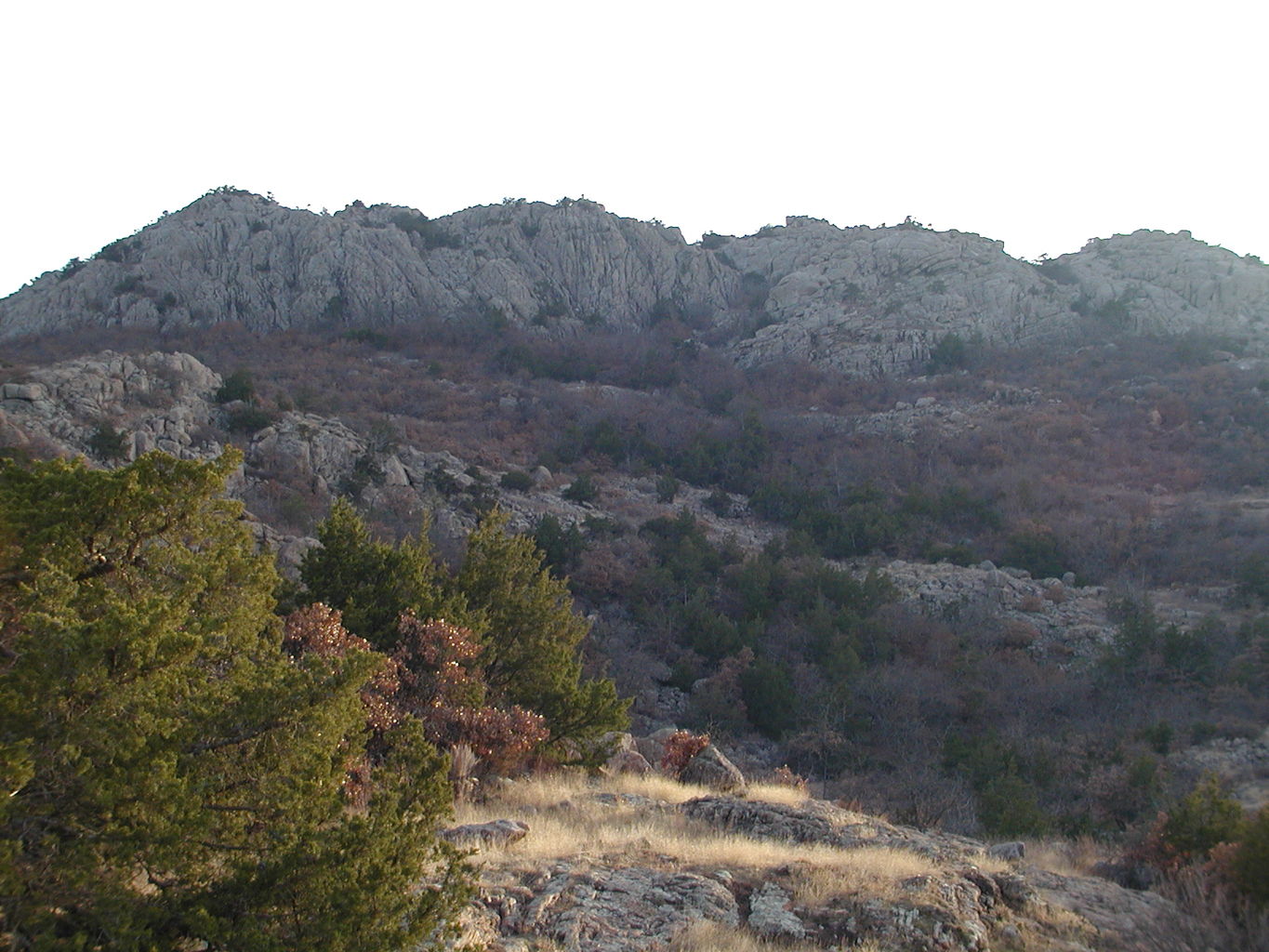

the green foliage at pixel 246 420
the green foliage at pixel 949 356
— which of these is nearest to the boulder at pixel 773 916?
the green foliage at pixel 246 420

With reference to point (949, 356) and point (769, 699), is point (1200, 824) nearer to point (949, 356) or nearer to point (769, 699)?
point (769, 699)

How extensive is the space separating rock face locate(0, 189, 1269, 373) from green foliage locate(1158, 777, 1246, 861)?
3571 cm

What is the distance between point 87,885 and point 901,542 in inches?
1034

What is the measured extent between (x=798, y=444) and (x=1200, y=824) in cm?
2806

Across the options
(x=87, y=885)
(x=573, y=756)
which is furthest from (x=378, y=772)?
(x=573, y=756)

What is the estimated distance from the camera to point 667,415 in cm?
3638

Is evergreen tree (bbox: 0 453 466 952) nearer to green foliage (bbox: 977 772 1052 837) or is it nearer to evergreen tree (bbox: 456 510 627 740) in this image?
evergreen tree (bbox: 456 510 627 740)

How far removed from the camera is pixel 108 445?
20.1 meters

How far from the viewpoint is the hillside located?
18.9 m

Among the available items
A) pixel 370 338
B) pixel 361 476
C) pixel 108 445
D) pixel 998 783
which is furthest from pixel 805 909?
pixel 370 338

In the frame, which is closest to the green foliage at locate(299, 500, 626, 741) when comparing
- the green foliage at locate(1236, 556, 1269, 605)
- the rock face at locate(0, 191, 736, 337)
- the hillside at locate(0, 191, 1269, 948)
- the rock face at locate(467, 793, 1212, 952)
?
the hillside at locate(0, 191, 1269, 948)

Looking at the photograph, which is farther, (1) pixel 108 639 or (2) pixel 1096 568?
(2) pixel 1096 568

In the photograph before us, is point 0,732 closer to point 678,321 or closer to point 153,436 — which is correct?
point 153,436

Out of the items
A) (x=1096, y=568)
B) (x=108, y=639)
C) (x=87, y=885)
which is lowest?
(x=1096, y=568)
